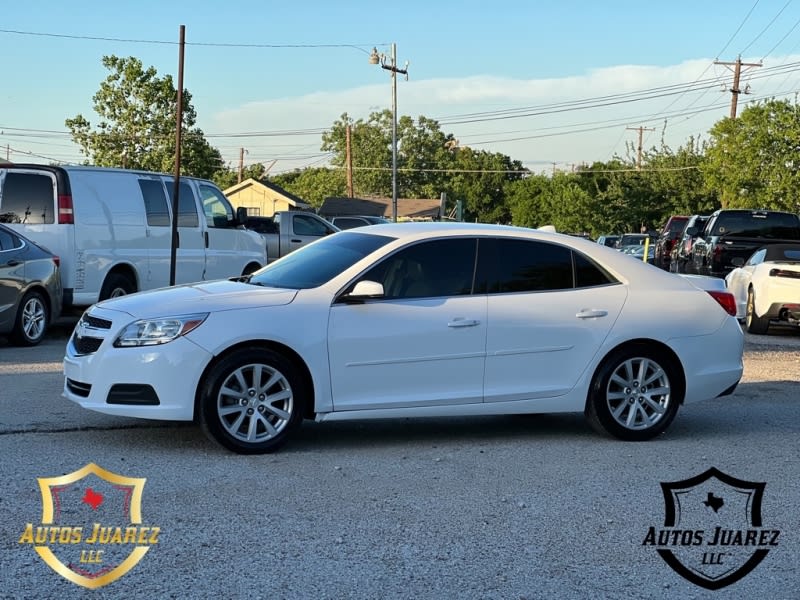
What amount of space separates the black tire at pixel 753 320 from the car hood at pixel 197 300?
11785mm

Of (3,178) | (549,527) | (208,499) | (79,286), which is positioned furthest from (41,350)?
(549,527)

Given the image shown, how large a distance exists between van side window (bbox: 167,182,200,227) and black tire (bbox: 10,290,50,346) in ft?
10.4

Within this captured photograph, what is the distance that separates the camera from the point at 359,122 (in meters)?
130

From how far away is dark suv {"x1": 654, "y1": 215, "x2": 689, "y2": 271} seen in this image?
34.7 m

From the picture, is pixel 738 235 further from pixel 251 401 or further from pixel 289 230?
pixel 251 401

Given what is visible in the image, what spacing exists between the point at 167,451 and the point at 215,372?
0.67m

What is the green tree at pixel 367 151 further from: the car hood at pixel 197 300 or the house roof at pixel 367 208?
the car hood at pixel 197 300

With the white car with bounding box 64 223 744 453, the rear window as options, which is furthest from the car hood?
the rear window

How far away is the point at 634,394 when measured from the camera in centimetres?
822

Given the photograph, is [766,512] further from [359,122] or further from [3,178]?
[359,122]

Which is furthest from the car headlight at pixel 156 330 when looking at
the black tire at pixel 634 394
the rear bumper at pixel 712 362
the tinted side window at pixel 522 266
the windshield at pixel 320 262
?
the rear bumper at pixel 712 362

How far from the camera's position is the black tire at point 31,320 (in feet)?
44.0

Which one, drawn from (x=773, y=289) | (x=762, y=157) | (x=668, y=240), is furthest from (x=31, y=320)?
(x=762, y=157)

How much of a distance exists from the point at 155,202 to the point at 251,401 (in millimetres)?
9214
